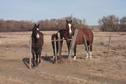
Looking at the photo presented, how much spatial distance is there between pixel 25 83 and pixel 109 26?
43509mm

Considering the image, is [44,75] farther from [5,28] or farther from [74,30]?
[5,28]

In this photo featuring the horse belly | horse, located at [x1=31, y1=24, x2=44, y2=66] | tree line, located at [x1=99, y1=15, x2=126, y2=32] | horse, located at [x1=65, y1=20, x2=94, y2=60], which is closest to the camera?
horse, located at [x1=31, y1=24, x2=44, y2=66]

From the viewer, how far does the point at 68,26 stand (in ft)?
30.8

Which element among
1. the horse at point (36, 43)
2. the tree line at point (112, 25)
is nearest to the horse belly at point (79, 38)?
the horse at point (36, 43)

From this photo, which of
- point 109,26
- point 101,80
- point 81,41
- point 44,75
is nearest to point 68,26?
point 81,41

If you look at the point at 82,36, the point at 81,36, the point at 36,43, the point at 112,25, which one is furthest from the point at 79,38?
the point at 112,25

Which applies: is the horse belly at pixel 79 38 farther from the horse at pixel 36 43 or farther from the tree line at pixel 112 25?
the tree line at pixel 112 25

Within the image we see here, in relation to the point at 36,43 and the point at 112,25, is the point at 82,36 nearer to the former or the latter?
the point at 36,43

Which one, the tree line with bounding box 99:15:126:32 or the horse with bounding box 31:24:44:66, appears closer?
the horse with bounding box 31:24:44:66

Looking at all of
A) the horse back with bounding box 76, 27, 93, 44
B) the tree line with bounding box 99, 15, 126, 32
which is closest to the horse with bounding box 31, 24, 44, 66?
the horse back with bounding box 76, 27, 93, 44

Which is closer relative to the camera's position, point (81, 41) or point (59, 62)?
point (59, 62)

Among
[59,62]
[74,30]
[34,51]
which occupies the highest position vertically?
[74,30]

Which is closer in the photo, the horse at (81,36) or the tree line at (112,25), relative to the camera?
the horse at (81,36)

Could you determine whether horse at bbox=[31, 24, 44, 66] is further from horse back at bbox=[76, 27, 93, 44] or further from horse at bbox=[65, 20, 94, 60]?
horse back at bbox=[76, 27, 93, 44]
